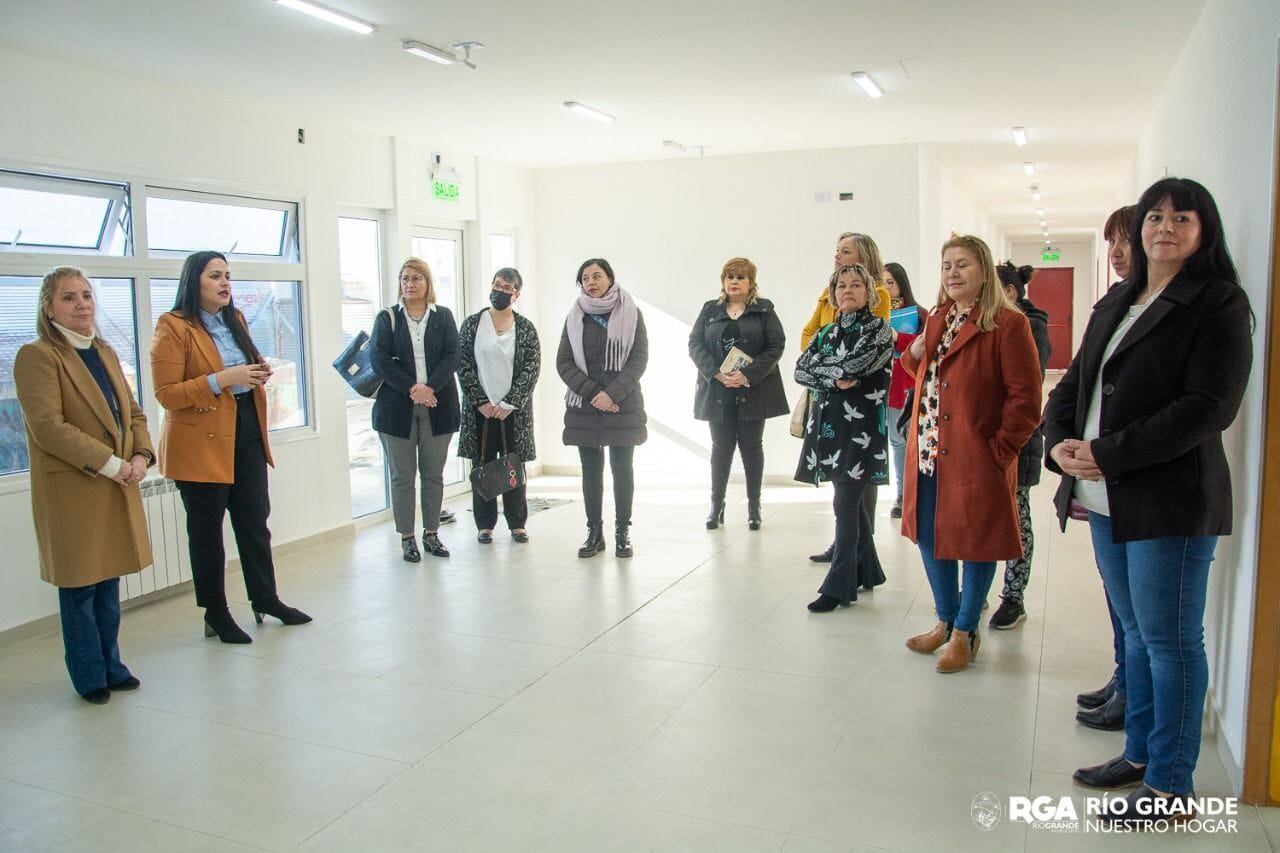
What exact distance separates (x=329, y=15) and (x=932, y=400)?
280cm

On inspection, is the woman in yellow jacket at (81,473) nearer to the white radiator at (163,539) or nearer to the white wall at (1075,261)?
the white radiator at (163,539)

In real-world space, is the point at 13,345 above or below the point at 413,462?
above

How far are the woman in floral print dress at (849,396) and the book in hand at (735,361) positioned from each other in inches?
60.8

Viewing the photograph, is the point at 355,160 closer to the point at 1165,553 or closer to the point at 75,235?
the point at 75,235

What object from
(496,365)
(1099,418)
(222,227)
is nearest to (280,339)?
(222,227)

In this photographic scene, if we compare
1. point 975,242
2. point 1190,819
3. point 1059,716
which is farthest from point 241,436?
point 1190,819

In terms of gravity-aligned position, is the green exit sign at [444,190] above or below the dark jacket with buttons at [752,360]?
above

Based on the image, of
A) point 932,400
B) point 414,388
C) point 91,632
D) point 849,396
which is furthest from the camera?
point 414,388

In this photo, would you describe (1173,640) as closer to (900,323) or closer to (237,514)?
(900,323)

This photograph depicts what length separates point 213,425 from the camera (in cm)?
398

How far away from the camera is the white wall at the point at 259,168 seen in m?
4.45

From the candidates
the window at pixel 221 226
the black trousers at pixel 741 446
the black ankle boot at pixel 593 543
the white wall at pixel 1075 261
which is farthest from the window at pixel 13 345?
the white wall at pixel 1075 261

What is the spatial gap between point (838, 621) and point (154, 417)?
3.49 m

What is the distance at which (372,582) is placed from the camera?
16.9 ft
